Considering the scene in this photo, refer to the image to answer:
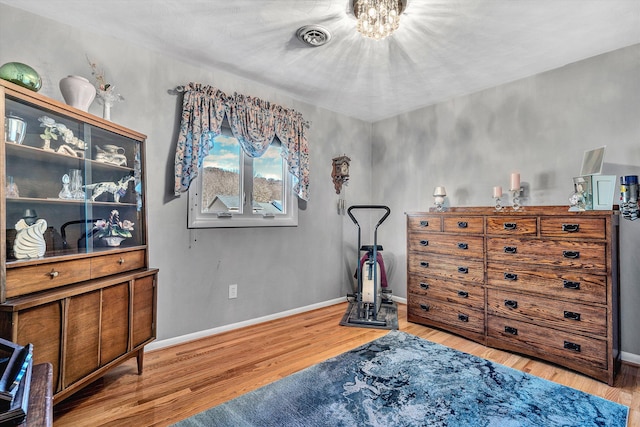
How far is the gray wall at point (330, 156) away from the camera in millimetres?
2355

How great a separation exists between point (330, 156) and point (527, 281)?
7.84ft

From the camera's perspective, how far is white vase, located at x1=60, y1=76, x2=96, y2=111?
1.87 m

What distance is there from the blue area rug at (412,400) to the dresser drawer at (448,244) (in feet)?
2.96

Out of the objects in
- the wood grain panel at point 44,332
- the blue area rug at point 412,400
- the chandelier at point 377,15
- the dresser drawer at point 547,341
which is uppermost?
the chandelier at point 377,15

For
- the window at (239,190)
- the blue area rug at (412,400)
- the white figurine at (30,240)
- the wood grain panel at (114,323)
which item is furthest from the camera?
the window at (239,190)

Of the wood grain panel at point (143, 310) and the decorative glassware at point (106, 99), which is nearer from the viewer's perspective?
the wood grain panel at point (143, 310)

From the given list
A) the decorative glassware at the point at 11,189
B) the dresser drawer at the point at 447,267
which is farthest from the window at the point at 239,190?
the dresser drawer at the point at 447,267

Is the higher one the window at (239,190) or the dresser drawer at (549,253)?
the window at (239,190)

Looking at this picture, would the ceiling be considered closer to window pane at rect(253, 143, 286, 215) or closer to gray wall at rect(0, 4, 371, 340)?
gray wall at rect(0, 4, 371, 340)

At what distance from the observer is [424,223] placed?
122 inches

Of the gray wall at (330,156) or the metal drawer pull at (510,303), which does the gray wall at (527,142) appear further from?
the metal drawer pull at (510,303)

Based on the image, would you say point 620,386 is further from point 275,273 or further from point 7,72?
point 7,72

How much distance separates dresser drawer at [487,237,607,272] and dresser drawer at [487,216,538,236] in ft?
0.19

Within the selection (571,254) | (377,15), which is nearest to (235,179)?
(377,15)
